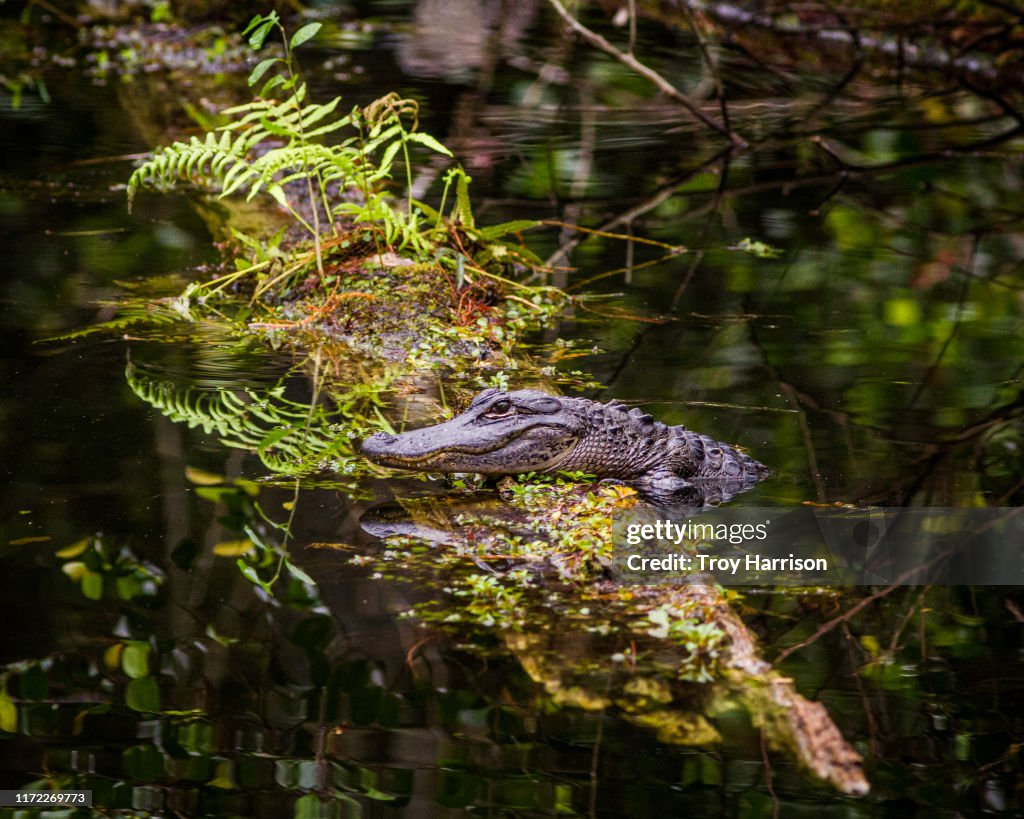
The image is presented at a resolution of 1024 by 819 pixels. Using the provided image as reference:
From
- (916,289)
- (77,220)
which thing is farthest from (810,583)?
(77,220)

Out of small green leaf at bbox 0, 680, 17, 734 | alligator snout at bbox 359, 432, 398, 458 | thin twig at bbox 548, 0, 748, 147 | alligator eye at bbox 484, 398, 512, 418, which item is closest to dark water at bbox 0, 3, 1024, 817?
small green leaf at bbox 0, 680, 17, 734

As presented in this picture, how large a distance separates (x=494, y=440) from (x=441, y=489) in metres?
0.28

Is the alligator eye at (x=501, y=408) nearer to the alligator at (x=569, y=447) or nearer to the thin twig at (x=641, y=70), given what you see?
the alligator at (x=569, y=447)

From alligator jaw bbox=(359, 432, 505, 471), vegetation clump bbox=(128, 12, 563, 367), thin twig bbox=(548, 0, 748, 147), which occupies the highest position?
thin twig bbox=(548, 0, 748, 147)

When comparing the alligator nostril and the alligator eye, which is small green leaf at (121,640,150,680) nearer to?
the alligator nostril

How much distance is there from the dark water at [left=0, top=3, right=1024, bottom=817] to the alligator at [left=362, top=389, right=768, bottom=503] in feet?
0.52

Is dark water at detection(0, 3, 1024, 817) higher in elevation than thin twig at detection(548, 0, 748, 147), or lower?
lower

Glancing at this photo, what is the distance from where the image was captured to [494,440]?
4.58 meters

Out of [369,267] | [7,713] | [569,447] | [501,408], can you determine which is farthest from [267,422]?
[7,713]

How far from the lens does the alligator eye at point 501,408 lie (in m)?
4.68

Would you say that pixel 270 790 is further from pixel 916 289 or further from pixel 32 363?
pixel 916 289

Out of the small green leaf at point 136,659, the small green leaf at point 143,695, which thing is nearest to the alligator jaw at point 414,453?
the small green leaf at point 136,659

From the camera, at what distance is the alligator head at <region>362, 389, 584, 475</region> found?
4.55m

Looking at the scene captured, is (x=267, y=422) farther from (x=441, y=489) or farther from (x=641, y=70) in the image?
(x=641, y=70)
